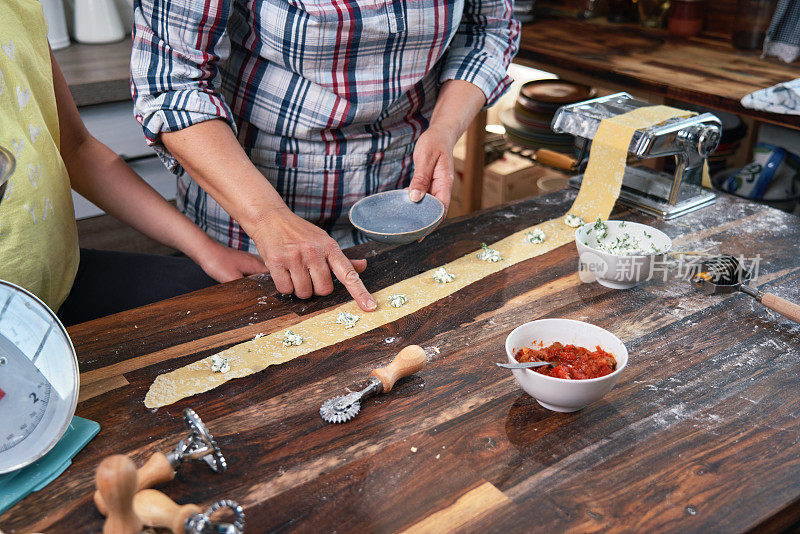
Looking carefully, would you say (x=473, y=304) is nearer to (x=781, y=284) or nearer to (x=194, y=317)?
(x=194, y=317)

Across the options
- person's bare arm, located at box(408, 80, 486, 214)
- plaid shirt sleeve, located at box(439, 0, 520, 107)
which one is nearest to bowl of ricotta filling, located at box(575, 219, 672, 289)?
person's bare arm, located at box(408, 80, 486, 214)

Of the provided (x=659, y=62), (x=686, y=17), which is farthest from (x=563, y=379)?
(x=686, y=17)

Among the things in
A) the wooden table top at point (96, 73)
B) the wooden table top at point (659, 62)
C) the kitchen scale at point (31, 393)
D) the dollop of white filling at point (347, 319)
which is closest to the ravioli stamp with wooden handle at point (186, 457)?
the kitchen scale at point (31, 393)

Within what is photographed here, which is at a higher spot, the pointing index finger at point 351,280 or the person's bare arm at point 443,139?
the person's bare arm at point 443,139

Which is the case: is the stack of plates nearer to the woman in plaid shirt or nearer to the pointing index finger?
the woman in plaid shirt

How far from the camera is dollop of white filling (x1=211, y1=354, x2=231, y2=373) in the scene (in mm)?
1081

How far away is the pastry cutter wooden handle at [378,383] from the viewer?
972mm

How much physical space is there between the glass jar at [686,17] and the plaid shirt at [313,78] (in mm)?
1279

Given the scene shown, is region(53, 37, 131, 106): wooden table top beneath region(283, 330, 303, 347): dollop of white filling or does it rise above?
above

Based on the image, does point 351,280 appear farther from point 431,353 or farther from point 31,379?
point 31,379

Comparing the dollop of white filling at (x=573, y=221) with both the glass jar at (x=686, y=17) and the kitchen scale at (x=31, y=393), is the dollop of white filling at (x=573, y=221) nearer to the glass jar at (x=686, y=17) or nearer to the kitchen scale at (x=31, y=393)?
the kitchen scale at (x=31, y=393)

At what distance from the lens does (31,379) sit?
2.87 feet

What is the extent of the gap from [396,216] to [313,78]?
367 mm

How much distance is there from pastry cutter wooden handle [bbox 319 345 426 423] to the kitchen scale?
1.11 feet
